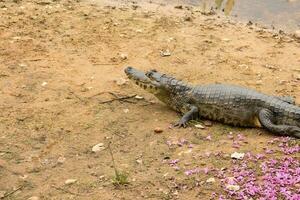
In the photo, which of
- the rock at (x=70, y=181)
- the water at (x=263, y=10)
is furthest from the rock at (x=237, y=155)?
the water at (x=263, y=10)

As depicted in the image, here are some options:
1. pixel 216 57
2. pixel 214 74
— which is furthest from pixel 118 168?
pixel 216 57

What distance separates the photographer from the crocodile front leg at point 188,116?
636 centimetres

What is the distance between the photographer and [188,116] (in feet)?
21.3

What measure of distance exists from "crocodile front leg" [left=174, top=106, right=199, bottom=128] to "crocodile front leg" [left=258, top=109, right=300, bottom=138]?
2.60 ft

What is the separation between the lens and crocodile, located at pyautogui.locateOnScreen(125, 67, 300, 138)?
19.9 ft

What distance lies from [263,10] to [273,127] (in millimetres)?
5214

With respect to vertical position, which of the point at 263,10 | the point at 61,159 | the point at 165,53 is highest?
the point at 263,10

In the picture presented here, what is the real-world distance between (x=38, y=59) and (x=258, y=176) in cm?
406

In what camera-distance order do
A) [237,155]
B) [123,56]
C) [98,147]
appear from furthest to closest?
[123,56], [98,147], [237,155]

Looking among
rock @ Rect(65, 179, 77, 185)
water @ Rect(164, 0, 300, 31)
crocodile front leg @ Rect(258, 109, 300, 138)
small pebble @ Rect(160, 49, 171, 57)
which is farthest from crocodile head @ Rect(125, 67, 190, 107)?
water @ Rect(164, 0, 300, 31)

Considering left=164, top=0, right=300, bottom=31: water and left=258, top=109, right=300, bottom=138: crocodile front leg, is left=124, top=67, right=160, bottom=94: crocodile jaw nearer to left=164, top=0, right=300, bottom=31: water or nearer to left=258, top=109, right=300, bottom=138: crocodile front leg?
left=258, top=109, right=300, bottom=138: crocodile front leg

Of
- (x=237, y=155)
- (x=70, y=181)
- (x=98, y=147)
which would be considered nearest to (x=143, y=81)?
(x=98, y=147)

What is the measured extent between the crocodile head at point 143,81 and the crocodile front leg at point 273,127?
4.59 ft

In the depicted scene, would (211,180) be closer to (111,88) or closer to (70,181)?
(70,181)
